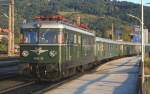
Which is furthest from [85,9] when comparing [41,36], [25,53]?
[25,53]

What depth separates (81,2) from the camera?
85.4m

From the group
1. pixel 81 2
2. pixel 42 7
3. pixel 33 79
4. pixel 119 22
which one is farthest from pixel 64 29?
pixel 119 22

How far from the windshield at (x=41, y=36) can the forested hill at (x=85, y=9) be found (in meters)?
4.08

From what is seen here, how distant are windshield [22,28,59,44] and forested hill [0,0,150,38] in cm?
408

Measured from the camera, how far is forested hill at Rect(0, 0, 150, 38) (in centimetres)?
6006

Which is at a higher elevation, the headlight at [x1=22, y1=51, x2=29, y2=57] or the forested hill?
the forested hill

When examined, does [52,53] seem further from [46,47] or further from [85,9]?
[85,9]

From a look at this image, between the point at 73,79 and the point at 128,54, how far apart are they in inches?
2505

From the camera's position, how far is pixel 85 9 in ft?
303

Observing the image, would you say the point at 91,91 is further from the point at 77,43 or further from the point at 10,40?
the point at 10,40

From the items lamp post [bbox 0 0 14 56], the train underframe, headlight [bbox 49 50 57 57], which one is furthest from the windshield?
lamp post [bbox 0 0 14 56]

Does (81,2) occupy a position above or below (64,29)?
above

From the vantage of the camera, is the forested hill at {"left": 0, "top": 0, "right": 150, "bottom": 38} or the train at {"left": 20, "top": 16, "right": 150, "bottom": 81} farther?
the forested hill at {"left": 0, "top": 0, "right": 150, "bottom": 38}

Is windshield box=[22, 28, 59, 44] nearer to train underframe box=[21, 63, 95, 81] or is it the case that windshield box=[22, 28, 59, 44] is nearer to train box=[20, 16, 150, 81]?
train box=[20, 16, 150, 81]
